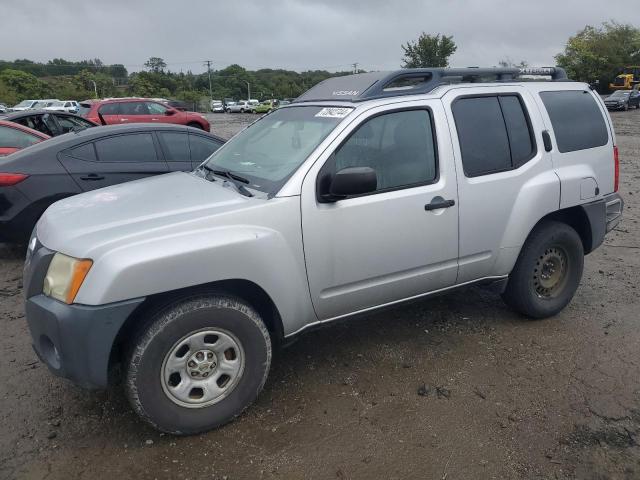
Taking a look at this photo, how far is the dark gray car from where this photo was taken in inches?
213

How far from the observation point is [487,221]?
12.3 ft

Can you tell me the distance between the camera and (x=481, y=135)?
378cm

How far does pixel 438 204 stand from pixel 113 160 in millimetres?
4094

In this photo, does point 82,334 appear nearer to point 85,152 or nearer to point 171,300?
point 171,300

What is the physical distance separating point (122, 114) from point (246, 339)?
1653 cm

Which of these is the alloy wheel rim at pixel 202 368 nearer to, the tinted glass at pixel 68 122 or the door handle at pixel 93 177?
the door handle at pixel 93 177

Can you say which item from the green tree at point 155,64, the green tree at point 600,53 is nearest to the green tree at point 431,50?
the green tree at point 600,53

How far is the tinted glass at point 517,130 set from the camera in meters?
3.93

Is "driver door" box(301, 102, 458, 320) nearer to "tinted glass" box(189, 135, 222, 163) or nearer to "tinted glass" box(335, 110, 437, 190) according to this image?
"tinted glass" box(335, 110, 437, 190)

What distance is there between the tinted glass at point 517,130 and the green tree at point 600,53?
58.9 m

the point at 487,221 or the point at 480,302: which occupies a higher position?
the point at 487,221

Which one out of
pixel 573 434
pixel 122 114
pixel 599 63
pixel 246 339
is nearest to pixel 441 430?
pixel 573 434

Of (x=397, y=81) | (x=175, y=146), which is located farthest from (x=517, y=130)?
(x=175, y=146)

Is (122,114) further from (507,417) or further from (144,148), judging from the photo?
(507,417)
